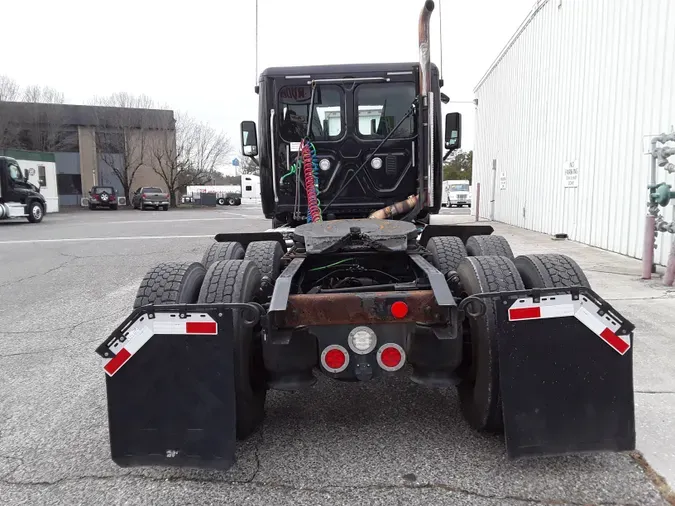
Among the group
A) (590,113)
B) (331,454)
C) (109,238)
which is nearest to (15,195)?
(109,238)

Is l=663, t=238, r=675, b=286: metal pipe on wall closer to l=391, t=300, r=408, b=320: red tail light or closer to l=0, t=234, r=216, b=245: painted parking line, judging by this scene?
l=391, t=300, r=408, b=320: red tail light

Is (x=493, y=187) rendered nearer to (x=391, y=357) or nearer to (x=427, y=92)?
(x=427, y=92)

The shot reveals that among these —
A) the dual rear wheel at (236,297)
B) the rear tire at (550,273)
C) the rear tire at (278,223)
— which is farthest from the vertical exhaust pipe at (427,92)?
Answer: the dual rear wheel at (236,297)

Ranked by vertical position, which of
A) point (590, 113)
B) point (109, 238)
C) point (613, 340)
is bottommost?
point (109, 238)

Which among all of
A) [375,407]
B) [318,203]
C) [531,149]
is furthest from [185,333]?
[531,149]

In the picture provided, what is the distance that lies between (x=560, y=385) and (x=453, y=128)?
11.9 ft

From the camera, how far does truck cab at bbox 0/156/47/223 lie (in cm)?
2070

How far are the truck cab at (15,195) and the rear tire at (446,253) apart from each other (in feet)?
71.6

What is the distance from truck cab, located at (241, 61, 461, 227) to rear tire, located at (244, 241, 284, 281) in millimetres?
1033

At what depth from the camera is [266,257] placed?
4160 mm

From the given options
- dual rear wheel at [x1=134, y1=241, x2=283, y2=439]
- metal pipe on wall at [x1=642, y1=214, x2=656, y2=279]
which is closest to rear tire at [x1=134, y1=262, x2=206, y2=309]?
dual rear wheel at [x1=134, y1=241, x2=283, y2=439]

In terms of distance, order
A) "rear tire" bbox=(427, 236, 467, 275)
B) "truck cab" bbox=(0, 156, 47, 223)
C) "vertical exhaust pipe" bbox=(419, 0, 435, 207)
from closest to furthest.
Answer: "rear tire" bbox=(427, 236, 467, 275) < "vertical exhaust pipe" bbox=(419, 0, 435, 207) < "truck cab" bbox=(0, 156, 47, 223)

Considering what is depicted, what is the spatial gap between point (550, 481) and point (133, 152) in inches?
1759

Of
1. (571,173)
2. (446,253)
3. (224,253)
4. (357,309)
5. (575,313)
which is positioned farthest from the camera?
(571,173)
